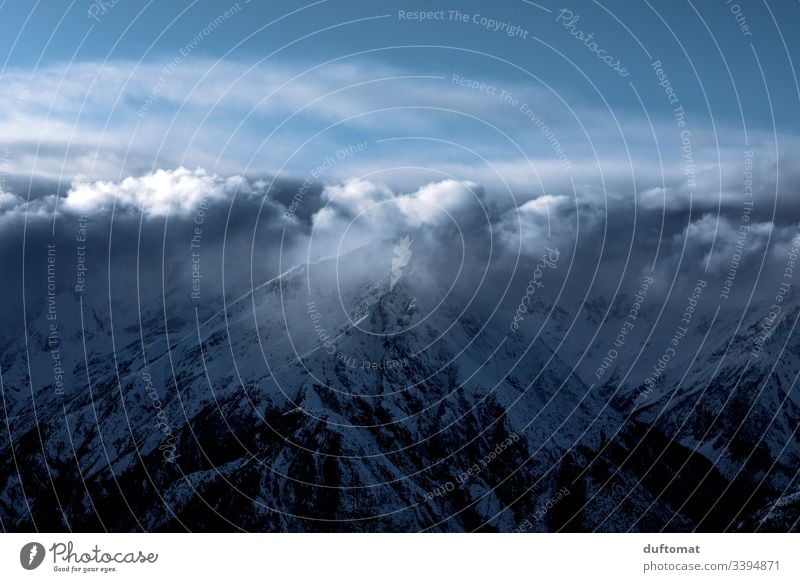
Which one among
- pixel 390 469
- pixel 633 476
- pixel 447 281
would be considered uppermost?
pixel 447 281

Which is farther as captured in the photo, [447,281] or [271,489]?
[447,281]

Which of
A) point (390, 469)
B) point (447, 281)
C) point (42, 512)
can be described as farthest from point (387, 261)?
point (42, 512)

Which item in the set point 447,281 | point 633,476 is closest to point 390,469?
point 447,281

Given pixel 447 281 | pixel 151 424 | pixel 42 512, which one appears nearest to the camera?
pixel 42 512
